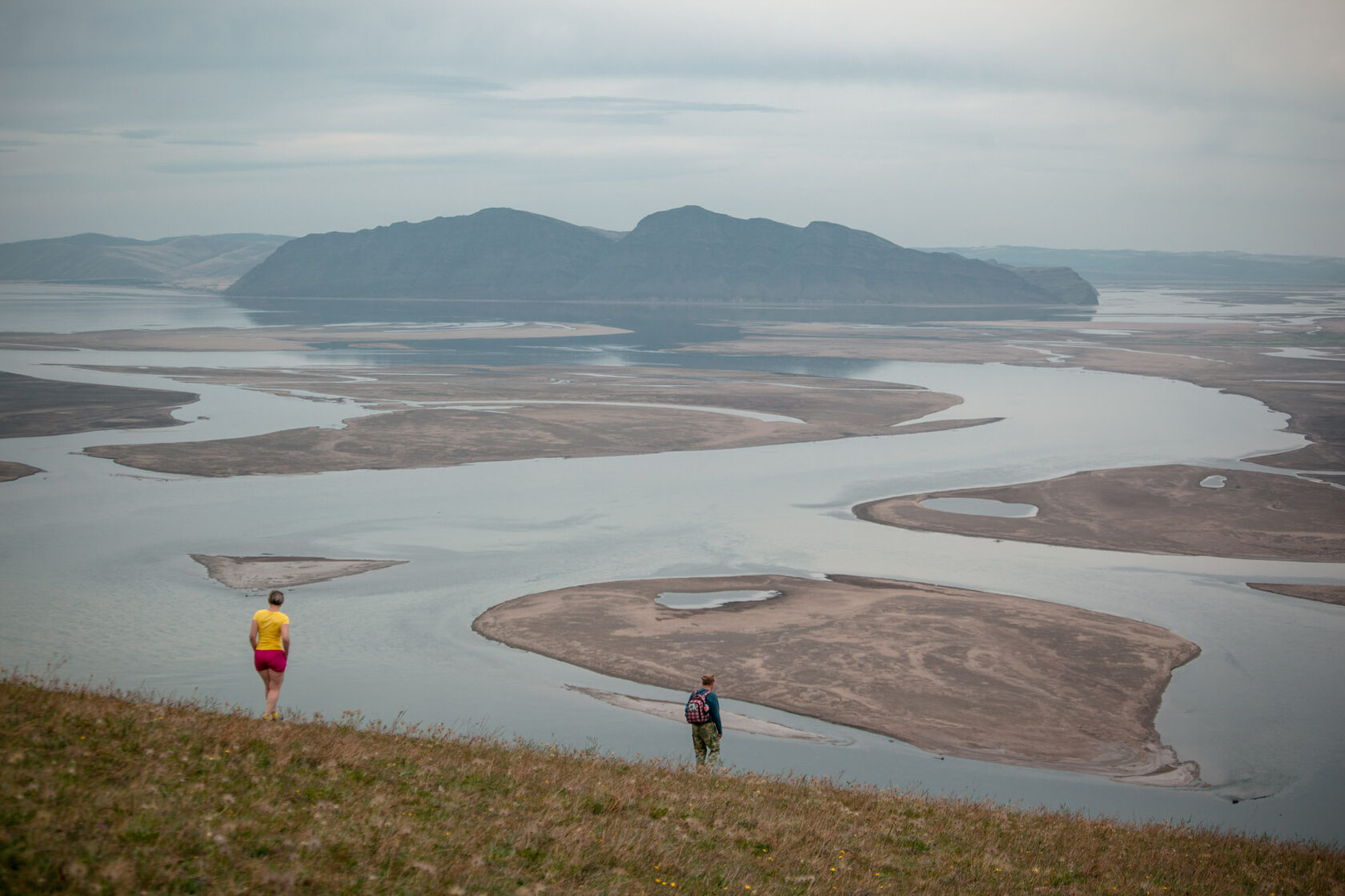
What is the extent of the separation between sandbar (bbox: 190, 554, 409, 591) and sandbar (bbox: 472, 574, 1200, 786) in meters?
5.37

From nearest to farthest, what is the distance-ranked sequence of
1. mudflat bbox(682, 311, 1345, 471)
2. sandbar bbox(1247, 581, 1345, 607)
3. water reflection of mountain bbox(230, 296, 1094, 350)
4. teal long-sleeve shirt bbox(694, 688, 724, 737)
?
teal long-sleeve shirt bbox(694, 688, 724, 737), sandbar bbox(1247, 581, 1345, 607), mudflat bbox(682, 311, 1345, 471), water reflection of mountain bbox(230, 296, 1094, 350)

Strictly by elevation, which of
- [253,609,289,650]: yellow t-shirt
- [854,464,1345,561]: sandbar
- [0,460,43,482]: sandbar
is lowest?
[854,464,1345,561]: sandbar

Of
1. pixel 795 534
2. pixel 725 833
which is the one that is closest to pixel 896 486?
pixel 795 534

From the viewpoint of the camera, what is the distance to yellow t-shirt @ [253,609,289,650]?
1153cm

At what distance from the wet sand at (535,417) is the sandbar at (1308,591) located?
25.6 m

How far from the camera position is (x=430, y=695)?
2069cm

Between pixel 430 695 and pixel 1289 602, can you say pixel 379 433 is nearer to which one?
pixel 430 695

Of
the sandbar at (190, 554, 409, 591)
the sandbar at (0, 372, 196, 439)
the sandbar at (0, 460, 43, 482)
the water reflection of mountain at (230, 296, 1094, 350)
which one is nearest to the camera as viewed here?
the sandbar at (190, 554, 409, 591)

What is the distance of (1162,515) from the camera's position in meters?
37.4

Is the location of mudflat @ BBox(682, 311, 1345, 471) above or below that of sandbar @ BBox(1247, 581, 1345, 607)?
above

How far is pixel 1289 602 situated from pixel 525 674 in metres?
20.4

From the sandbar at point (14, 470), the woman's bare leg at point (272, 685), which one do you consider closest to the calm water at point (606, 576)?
the sandbar at point (14, 470)

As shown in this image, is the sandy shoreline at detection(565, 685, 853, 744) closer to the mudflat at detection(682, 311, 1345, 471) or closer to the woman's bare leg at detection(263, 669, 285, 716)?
the woman's bare leg at detection(263, 669, 285, 716)

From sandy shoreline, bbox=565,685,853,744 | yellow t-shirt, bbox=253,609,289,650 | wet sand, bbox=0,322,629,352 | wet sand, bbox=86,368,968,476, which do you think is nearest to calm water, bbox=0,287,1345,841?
sandy shoreline, bbox=565,685,853,744
